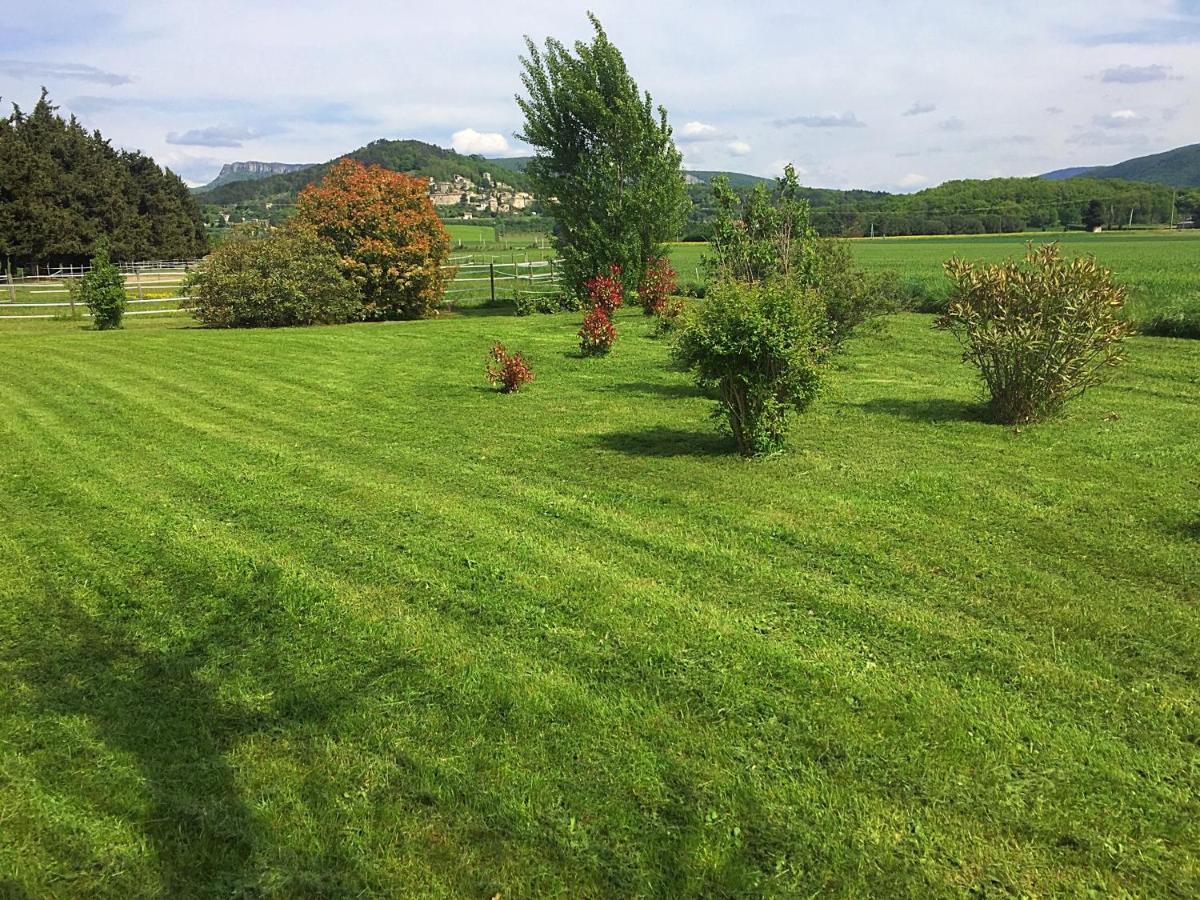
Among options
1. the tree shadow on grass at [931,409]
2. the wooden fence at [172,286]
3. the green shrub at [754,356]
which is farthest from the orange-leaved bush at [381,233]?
the green shrub at [754,356]

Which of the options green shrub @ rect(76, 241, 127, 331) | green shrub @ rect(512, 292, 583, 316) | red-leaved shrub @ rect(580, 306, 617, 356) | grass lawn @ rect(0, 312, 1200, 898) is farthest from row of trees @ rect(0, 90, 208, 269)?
grass lawn @ rect(0, 312, 1200, 898)

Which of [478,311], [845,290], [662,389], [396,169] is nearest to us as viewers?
[662,389]

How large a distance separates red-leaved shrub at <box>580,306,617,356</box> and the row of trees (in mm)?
32761

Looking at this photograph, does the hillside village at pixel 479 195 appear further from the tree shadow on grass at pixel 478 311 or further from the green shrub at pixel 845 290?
the green shrub at pixel 845 290

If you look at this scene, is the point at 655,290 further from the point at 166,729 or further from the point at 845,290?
the point at 166,729

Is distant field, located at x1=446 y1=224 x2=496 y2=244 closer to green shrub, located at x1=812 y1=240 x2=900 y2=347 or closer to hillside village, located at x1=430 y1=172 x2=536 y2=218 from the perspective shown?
hillside village, located at x1=430 y1=172 x2=536 y2=218

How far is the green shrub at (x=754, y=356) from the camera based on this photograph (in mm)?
6862

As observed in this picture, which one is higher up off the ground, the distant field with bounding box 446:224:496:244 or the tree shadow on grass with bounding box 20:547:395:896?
the distant field with bounding box 446:224:496:244

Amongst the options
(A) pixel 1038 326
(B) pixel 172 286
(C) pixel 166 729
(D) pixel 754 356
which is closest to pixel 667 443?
(D) pixel 754 356

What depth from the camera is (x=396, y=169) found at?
413ft

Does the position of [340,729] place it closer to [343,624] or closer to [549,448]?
[343,624]

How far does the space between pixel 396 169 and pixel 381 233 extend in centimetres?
11417

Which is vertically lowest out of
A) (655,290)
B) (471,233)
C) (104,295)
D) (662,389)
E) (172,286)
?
(662,389)

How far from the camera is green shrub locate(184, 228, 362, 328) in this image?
774 inches
